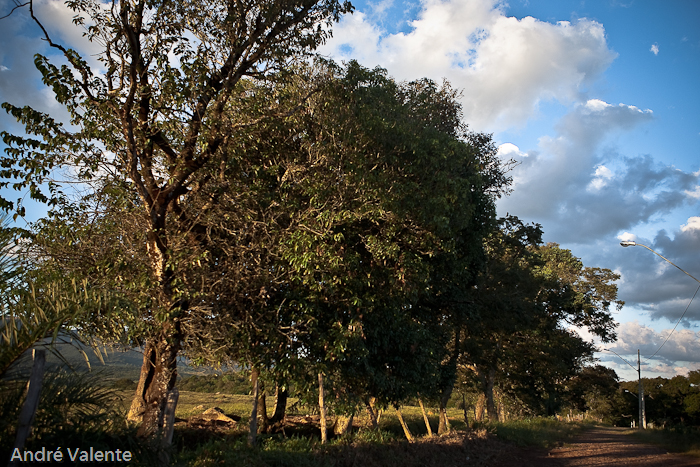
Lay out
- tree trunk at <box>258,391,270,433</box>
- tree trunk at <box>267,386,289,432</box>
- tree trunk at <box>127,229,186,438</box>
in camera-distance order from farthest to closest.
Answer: tree trunk at <box>267,386,289,432</box> → tree trunk at <box>258,391,270,433</box> → tree trunk at <box>127,229,186,438</box>

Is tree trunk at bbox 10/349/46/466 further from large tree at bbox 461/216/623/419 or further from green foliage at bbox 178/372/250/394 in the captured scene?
green foliage at bbox 178/372/250/394

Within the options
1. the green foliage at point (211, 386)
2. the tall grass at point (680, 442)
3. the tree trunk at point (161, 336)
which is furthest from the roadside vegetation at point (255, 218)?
the green foliage at point (211, 386)

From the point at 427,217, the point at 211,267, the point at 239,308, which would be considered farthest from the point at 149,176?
the point at 427,217

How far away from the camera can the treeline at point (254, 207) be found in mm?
10062

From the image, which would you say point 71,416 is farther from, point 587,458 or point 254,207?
point 587,458

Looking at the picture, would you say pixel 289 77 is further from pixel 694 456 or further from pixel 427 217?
pixel 694 456

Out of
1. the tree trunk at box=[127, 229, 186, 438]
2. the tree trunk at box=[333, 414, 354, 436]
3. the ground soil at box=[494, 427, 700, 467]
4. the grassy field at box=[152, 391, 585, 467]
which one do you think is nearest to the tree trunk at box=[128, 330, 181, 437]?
the tree trunk at box=[127, 229, 186, 438]

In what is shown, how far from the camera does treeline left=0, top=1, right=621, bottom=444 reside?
1006 cm

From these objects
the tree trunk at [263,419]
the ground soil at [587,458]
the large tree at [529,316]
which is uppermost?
the large tree at [529,316]

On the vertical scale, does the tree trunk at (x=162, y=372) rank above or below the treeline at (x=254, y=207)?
below

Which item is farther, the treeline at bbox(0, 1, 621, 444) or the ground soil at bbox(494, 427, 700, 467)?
the ground soil at bbox(494, 427, 700, 467)

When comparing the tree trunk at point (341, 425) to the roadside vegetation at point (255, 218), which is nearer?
the roadside vegetation at point (255, 218)

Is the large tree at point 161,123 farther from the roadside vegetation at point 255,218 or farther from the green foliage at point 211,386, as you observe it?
the green foliage at point 211,386

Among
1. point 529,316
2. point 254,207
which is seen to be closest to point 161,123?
point 254,207
